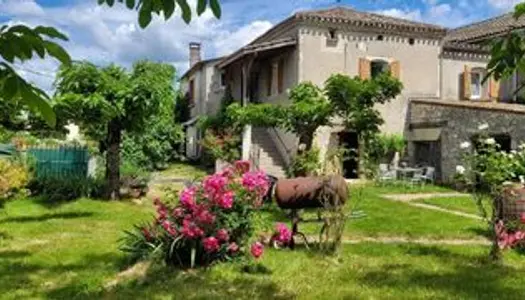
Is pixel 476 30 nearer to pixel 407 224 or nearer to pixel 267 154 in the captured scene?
pixel 267 154

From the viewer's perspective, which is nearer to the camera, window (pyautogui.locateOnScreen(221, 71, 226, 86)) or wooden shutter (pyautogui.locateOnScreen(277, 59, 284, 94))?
wooden shutter (pyautogui.locateOnScreen(277, 59, 284, 94))

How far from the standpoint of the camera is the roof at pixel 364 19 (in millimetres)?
29750

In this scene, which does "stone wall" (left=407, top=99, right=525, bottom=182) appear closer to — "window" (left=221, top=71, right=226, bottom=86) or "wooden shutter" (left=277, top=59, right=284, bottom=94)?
"wooden shutter" (left=277, top=59, right=284, bottom=94)

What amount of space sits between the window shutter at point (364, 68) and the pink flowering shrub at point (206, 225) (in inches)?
786

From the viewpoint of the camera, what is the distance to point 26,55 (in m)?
2.53

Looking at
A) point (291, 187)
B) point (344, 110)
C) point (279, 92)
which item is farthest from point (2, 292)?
point (279, 92)

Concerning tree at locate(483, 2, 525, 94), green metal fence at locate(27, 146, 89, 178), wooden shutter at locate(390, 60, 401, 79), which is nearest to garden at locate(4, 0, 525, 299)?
green metal fence at locate(27, 146, 89, 178)

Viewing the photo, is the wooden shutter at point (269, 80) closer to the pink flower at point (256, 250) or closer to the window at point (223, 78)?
the window at point (223, 78)

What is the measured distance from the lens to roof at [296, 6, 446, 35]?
29750mm

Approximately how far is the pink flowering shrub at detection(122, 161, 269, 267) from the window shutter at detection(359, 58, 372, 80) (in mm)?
19953

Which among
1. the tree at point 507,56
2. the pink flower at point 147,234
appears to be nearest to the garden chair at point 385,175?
the pink flower at point 147,234

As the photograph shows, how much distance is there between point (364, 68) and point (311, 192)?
19184 millimetres

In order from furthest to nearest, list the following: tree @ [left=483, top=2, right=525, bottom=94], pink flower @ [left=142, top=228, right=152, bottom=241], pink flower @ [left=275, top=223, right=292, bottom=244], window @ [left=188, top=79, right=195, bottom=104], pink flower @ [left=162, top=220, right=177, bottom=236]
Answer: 1. window @ [left=188, top=79, right=195, bottom=104]
2. pink flower @ [left=275, top=223, right=292, bottom=244]
3. pink flower @ [left=142, top=228, right=152, bottom=241]
4. pink flower @ [left=162, top=220, right=177, bottom=236]
5. tree @ [left=483, top=2, right=525, bottom=94]

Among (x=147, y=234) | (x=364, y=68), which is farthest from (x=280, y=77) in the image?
(x=147, y=234)
